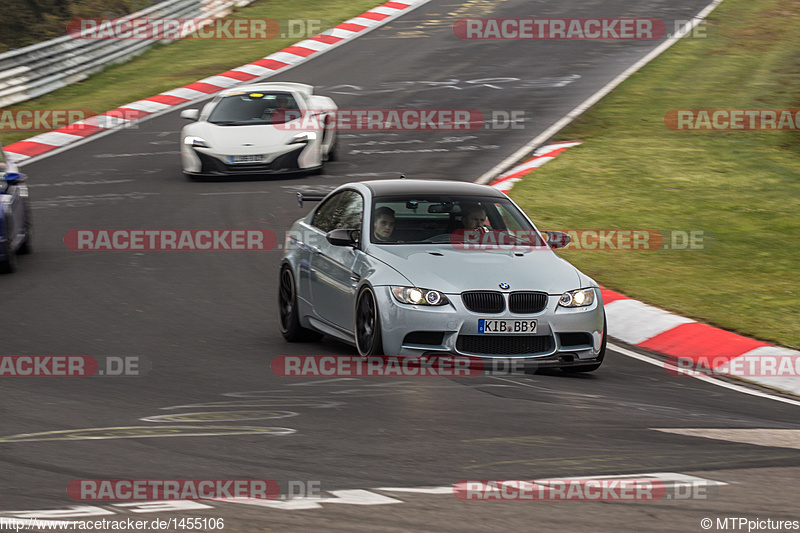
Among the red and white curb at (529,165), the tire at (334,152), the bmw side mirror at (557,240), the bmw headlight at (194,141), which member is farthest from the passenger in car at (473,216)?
the tire at (334,152)

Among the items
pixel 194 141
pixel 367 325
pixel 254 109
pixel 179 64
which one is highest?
pixel 367 325

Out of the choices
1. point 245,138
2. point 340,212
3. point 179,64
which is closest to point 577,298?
point 340,212

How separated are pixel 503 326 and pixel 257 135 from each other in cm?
1117

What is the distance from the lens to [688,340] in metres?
10.9

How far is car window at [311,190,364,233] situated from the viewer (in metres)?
10.2

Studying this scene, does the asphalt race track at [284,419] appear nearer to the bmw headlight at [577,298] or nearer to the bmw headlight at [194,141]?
the bmw headlight at [577,298]

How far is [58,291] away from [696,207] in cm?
888

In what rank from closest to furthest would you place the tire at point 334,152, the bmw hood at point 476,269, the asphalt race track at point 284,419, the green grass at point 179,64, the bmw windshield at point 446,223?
1. the asphalt race track at point 284,419
2. the bmw hood at point 476,269
3. the bmw windshield at point 446,223
4. the tire at point 334,152
5. the green grass at point 179,64

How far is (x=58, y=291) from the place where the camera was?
12578 mm

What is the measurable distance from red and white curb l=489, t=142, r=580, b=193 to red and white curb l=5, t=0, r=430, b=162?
8.82m

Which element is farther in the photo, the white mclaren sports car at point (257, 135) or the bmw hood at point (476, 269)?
the white mclaren sports car at point (257, 135)

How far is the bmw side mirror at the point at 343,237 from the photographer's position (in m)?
9.70

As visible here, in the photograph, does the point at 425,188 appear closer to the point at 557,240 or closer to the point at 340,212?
the point at 340,212

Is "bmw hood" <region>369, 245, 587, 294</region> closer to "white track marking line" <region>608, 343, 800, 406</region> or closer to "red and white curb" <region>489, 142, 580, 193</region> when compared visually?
"white track marking line" <region>608, 343, 800, 406</region>
